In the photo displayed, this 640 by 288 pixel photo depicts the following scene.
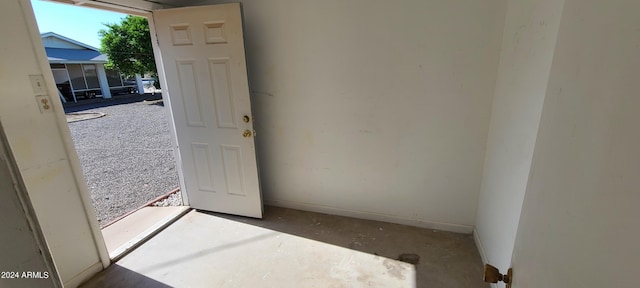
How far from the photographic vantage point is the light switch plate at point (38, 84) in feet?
5.08

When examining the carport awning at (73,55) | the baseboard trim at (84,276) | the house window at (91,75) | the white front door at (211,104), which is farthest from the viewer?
the house window at (91,75)

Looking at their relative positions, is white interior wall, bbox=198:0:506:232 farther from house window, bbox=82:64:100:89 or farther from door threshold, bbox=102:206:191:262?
house window, bbox=82:64:100:89

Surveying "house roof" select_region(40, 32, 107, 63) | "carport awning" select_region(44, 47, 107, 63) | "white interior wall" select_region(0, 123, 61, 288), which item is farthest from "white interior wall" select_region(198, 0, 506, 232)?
"house roof" select_region(40, 32, 107, 63)

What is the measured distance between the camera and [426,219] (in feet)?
7.80

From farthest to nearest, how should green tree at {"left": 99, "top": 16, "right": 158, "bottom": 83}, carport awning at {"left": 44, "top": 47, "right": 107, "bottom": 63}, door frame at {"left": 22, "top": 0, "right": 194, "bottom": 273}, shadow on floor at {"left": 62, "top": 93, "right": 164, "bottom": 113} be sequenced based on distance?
carport awning at {"left": 44, "top": 47, "right": 107, "bottom": 63} < green tree at {"left": 99, "top": 16, "right": 158, "bottom": 83} < shadow on floor at {"left": 62, "top": 93, "right": 164, "bottom": 113} < door frame at {"left": 22, "top": 0, "right": 194, "bottom": 273}

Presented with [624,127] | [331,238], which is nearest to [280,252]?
[331,238]

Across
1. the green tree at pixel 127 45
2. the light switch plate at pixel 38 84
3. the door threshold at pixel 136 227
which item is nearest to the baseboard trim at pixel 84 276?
the door threshold at pixel 136 227

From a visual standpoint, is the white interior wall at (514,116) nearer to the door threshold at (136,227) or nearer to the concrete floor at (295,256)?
the concrete floor at (295,256)

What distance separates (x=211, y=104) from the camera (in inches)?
93.4

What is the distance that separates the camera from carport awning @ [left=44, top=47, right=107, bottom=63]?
12.3 m

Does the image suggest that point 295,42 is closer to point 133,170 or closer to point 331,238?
point 331,238

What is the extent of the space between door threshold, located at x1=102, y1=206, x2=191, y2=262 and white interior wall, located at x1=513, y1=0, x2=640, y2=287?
2.64 m

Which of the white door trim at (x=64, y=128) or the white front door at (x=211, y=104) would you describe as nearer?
the white door trim at (x=64, y=128)

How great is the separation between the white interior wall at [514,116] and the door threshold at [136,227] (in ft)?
8.87
